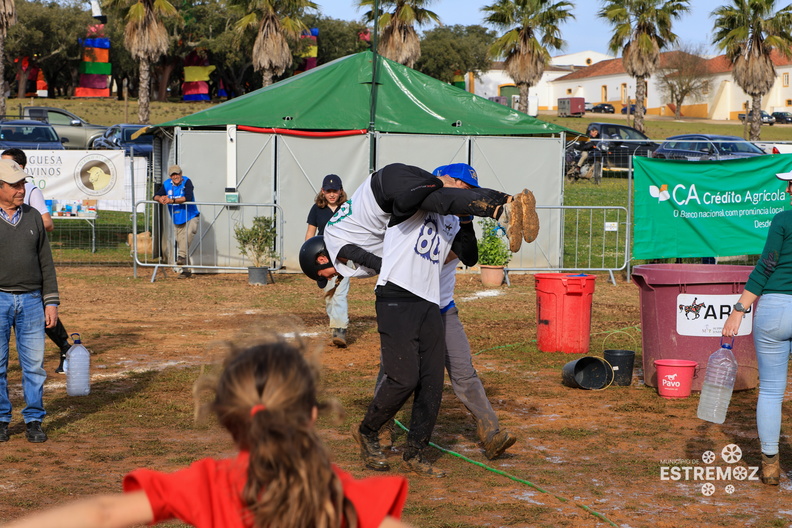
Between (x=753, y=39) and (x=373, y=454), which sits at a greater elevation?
(x=753, y=39)

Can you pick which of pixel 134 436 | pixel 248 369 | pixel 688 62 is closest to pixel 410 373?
pixel 134 436

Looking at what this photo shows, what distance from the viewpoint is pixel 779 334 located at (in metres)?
5.54

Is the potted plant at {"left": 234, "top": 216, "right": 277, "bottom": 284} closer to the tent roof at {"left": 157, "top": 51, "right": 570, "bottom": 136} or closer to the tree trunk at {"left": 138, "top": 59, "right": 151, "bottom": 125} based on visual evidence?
the tent roof at {"left": 157, "top": 51, "right": 570, "bottom": 136}

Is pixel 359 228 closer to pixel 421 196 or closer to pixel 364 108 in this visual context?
pixel 421 196

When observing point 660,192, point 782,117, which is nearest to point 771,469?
point 660,192

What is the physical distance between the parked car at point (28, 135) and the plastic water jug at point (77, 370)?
19704 millimetres

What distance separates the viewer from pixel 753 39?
4000 cm

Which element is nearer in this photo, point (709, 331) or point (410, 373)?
point (410, 373)

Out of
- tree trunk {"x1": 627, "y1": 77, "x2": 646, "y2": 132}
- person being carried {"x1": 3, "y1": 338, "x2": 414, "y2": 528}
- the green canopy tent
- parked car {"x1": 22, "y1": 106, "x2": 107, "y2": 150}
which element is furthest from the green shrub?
tree trunk {"x1": 627, "y1": 77, "x2": 646, "y2": 132}

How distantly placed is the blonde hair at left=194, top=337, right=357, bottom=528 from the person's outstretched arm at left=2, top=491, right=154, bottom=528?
0.23m

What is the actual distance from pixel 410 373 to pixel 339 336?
492cm

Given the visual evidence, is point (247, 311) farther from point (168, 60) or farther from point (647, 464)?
point (168, 60)

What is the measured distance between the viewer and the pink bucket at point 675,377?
8.34 m

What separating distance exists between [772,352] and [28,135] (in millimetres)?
26073
